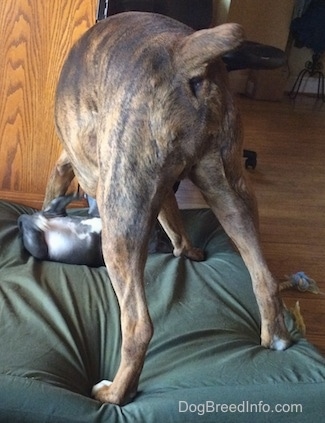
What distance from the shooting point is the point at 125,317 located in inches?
47.7

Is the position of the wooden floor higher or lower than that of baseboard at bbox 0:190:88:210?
lower

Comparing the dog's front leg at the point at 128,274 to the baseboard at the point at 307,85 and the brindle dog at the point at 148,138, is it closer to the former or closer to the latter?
the brindle dog at the point at 148,138

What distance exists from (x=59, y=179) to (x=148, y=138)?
798 mm

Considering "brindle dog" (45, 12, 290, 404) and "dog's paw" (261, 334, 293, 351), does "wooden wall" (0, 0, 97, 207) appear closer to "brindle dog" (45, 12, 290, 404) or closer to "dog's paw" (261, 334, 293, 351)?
"brindle dog" (45, 12, 290, 404)

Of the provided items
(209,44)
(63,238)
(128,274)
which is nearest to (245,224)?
(128,274)

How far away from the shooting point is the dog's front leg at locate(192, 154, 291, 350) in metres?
1.28

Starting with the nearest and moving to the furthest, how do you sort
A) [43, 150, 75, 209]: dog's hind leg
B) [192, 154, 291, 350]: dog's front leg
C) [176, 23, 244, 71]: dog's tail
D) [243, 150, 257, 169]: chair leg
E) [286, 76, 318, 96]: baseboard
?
[176, 23, 244, 71]: dog's tail, [192, 154, 291, 350]: dog's front leg, [43, 150, 75, 209]: dog's hind leg, [243, 150, 257, 169]: chair leg, [286, 76, 318, 96]: baseboard

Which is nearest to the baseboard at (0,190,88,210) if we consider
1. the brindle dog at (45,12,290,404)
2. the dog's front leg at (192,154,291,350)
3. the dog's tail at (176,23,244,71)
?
the brindle dog at (45,12,290,404)

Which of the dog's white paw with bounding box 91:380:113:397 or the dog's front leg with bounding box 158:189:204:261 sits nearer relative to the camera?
the dog's white paw with bounding box 91:380:113:397

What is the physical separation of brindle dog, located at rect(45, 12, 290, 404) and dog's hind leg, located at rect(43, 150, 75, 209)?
0.52 m

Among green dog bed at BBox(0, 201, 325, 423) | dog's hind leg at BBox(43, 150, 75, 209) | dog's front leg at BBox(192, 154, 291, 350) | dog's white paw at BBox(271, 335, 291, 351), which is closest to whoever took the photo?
green dog bed at BBox(0, 201, 325, 423)

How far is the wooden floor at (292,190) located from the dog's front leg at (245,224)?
0.46m

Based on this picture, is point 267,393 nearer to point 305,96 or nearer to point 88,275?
point 88,275

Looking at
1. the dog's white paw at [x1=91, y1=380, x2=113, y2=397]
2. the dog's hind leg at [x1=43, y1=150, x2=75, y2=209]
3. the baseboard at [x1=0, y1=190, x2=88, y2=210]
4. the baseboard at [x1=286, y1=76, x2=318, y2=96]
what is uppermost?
the dog's hind leg at [x1=43, y1=150, x2=75, y2=209]
